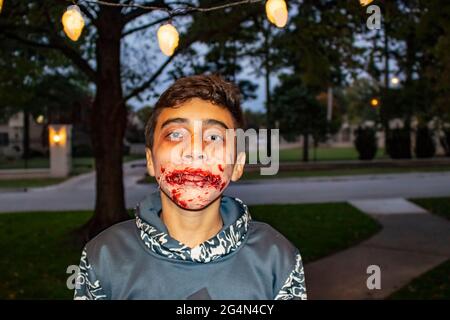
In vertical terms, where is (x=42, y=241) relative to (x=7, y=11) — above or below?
below

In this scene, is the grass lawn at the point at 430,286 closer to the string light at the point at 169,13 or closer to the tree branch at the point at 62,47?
the string light at the point at 169,13

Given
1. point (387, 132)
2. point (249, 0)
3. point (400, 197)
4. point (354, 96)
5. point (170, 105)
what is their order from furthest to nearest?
point (354, 96)
point (387, 132)
point (400, 197)
point (249, 0)
point (170, 105)

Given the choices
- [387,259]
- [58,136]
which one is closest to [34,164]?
[58,136]

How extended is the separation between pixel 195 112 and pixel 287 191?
15582 mm

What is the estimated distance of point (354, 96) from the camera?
7138cm

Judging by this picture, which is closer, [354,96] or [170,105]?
[170,105]

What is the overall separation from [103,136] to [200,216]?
757cm

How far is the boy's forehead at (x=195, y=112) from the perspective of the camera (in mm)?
1760

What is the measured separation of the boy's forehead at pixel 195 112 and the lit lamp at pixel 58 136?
23437 millimetres

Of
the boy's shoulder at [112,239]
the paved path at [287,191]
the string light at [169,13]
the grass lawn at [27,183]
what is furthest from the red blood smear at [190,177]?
the grass lawn at [27,183]
